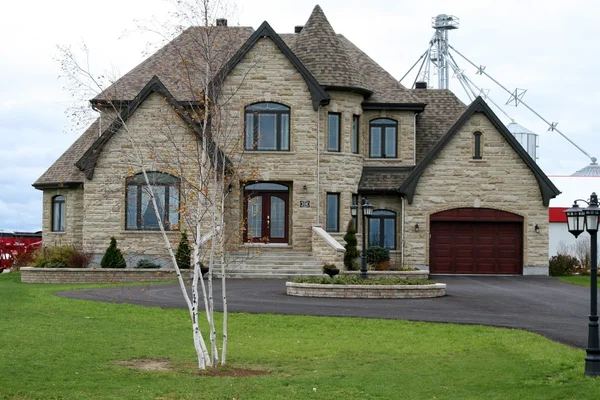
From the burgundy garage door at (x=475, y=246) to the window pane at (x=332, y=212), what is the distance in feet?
14.1

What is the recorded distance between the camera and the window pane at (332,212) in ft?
128

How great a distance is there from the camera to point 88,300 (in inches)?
1014

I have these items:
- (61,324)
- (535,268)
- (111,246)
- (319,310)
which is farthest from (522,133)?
(61,324)

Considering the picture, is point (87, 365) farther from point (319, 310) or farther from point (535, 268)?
point (535, 268)

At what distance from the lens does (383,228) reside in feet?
134

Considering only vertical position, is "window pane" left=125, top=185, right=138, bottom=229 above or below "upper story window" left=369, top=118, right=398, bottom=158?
below

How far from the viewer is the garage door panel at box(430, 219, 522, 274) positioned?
40188 mm

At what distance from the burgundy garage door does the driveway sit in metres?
6.63

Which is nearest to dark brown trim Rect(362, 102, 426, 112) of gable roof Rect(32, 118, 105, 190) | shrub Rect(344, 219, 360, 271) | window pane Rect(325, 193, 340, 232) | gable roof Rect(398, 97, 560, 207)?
gable roof Rect(398, 97, 560, 207)

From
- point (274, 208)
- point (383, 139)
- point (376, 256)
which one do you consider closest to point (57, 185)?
point (274, 208)

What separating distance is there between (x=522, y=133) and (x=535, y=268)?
4431 cm

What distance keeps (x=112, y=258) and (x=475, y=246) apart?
50.9 ft

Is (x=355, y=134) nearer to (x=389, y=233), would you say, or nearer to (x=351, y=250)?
(x=389, y=233)

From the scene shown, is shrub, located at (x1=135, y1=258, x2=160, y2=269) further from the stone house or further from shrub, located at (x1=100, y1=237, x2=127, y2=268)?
the stone house
